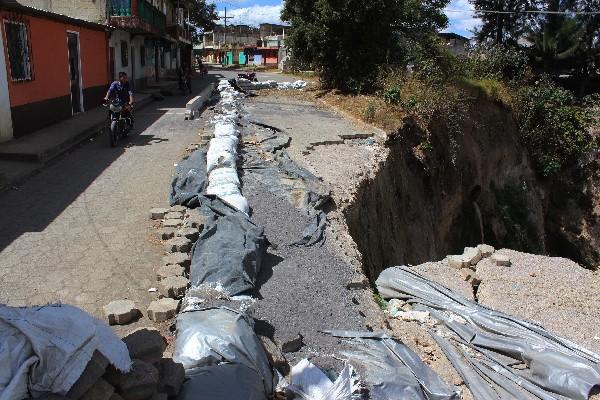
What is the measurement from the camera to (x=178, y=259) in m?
5.56

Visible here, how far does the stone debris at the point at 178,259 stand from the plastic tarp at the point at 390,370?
184cm

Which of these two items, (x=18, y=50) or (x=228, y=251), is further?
(x=18, y=50)

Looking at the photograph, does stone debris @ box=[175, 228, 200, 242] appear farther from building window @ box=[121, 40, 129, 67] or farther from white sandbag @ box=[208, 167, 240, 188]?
building window @ box=[121, 40, 129, 67]

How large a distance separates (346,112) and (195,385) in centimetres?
1471

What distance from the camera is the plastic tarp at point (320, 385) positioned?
366cm

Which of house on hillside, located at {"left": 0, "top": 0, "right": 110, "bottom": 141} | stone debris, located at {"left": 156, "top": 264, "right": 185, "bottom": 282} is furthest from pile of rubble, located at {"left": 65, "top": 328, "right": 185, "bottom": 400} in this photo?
house on hillside, located at {"left": 0, "top": 0, "right": 110, "bottom": 141}

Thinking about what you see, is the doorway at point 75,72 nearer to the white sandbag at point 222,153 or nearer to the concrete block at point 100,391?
the white sandbag at point 222,153

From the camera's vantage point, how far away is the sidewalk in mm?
8680

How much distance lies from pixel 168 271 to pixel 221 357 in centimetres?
186

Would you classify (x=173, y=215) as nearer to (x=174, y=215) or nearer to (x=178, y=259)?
(x=174, y=215)

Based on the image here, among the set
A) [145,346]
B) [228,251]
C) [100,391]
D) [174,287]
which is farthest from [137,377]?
[228,251]

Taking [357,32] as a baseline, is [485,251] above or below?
below

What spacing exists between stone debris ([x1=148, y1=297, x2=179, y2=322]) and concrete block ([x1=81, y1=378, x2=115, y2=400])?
1.66 m

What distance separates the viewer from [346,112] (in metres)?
17.3
